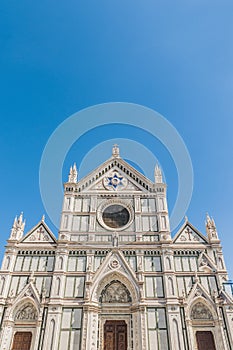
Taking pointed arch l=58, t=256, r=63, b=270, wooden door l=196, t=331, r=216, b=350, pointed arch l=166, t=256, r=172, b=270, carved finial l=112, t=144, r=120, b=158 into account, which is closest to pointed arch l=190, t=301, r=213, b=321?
wooden door l=196, t=331, r=216, b=350

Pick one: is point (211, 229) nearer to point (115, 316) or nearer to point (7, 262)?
point (115, 316)

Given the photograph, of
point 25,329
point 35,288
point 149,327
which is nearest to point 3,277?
point 35,288

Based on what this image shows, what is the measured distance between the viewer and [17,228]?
21.3 metres

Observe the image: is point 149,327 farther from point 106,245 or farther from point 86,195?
point 86,195

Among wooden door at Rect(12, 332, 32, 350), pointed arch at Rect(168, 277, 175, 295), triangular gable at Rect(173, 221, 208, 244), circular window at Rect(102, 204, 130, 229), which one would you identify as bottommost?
wooden door at Rect(12, 332, 32, 350)

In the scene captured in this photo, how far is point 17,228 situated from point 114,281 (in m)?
8.24

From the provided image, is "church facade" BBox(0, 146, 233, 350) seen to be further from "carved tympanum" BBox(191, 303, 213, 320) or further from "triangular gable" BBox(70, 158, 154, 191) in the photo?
"triangular gable" BBox(70, 158, 154, 191)

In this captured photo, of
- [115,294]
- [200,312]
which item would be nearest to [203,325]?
[200,312]

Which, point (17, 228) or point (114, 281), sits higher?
point (17, 228)

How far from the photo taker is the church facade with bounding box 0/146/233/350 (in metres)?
17.2

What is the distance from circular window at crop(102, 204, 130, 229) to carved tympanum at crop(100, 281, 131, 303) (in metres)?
4.35

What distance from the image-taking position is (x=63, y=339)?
16984mm

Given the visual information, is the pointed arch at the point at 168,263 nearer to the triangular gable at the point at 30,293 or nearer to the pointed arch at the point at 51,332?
the pointed arch at the point at 51,332

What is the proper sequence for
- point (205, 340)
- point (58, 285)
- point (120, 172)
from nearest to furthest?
point (205, 340)
point (58, 285)
point (120, 172)
